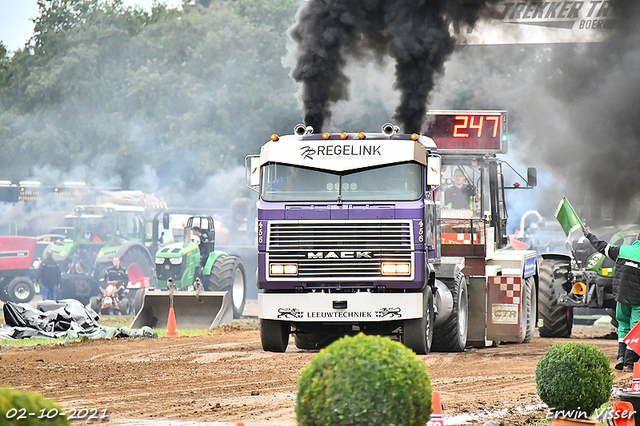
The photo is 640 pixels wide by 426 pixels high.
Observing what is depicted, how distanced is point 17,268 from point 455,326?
1918 cm

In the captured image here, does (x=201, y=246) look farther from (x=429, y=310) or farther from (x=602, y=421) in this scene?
(x=602, y=421)

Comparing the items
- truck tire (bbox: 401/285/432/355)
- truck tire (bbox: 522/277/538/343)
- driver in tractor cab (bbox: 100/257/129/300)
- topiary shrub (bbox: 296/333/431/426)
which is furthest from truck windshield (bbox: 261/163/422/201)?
driver in tractor cab (bbox: 100/257/129/300)

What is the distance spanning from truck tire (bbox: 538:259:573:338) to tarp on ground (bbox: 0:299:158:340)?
23.1 feet

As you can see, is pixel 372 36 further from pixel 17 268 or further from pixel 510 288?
pixel 17 268

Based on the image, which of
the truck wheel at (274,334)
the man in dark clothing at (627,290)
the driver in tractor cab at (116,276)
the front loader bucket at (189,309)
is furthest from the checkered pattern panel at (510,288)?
the driver in tractor cab at (116,276)

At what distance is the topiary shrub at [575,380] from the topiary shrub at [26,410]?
15.2 feet

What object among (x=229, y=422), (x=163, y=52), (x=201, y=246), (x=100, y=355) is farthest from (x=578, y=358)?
(x=163, y=52)

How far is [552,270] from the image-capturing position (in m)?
17.3

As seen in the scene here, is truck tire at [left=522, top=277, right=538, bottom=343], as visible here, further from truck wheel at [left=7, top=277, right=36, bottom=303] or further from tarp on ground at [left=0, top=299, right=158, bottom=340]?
truck wheel at [left=7, top=277, right=36, bottom=303]

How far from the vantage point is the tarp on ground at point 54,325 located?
16.8m

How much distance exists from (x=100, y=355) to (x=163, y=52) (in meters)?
37.1

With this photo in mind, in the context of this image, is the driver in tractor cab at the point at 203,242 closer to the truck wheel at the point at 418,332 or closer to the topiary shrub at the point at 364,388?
the truck wheel at the point at 418,332

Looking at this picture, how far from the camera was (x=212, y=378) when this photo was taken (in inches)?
424

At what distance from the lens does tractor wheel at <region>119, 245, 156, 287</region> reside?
27094 millimetres
